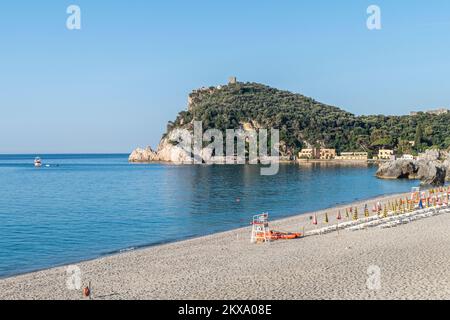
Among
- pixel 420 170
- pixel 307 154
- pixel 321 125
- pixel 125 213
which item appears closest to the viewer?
pixel 125 213

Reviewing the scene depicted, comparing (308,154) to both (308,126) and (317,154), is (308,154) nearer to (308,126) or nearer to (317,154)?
(317,154)

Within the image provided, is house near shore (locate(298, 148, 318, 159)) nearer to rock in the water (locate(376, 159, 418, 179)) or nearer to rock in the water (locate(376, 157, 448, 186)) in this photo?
rock in the water (locate(376, 157, 448, 186))

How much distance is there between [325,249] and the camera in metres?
25.3

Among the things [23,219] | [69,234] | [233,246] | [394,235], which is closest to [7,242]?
[69,234]

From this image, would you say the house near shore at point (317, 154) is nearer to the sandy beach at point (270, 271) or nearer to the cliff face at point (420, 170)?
the cliff face at point (420, 170)

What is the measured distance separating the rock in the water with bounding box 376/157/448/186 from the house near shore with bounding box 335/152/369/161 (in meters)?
74.4

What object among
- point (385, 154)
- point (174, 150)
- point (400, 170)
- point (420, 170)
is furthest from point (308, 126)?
point (420, 170)

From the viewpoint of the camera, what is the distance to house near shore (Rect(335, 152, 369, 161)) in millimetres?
166050

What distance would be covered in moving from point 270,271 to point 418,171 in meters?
68.6

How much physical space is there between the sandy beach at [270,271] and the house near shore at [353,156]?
13987cm

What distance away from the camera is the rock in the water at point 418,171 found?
250 ft

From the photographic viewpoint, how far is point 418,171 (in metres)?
83.0
